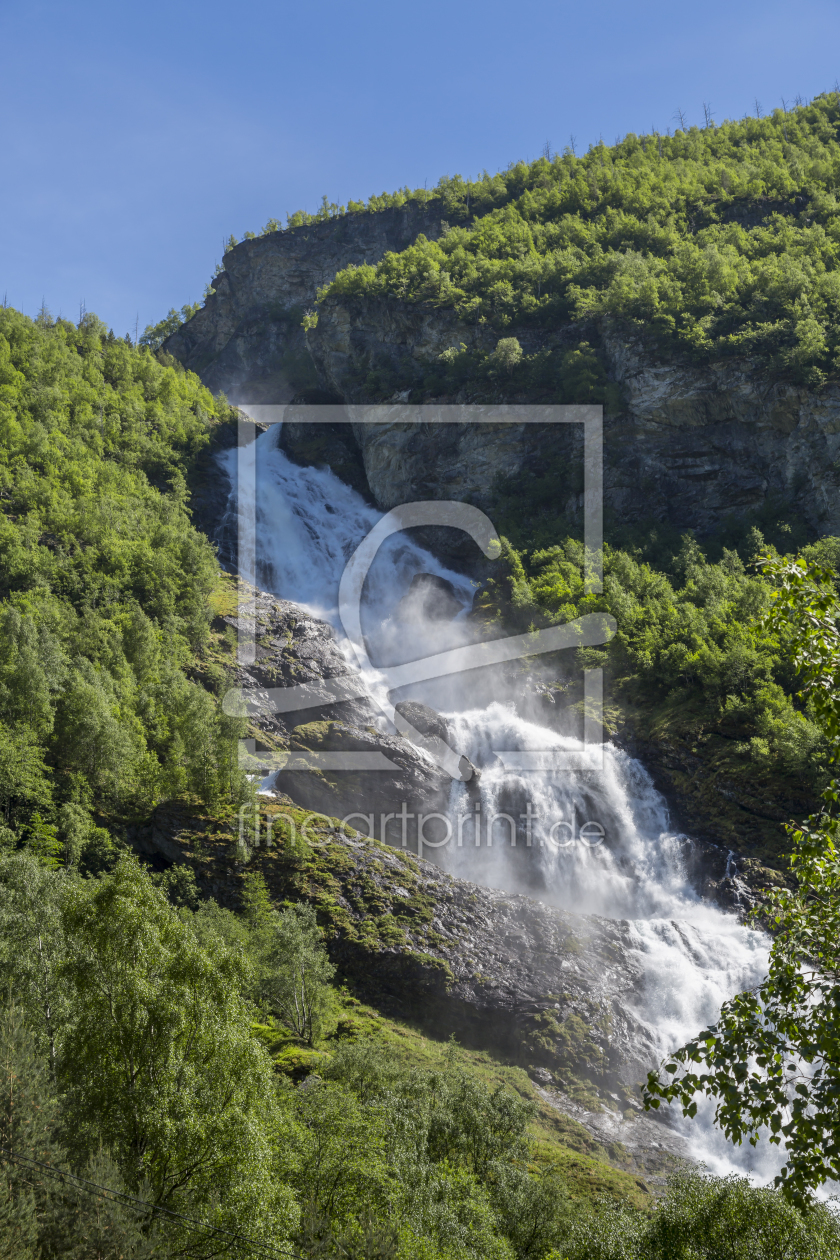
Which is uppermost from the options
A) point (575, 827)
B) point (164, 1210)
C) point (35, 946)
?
point (35, 946)

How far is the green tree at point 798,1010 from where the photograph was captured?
529 cm

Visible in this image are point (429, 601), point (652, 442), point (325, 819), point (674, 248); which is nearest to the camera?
point (325, 819)

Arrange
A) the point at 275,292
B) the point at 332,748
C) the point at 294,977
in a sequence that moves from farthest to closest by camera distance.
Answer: the point at 275,292, the point at 332,748, the point at 294,977

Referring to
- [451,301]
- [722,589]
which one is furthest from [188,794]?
[451,301]

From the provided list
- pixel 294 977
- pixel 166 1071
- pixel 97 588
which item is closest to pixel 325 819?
pixel 294 977

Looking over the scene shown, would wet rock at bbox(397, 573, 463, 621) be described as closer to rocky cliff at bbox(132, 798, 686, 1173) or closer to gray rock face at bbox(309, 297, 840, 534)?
gray rock face at bbox(309, 297, 840, 534)

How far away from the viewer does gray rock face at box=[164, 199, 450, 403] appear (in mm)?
110500

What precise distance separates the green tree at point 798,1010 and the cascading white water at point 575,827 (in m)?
25.2

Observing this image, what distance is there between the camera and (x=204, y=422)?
7844 centimetres

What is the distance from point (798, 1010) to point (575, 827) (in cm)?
3638

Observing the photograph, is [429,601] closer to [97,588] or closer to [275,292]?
[97,588]

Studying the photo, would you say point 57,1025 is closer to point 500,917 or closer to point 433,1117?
point 433,1117

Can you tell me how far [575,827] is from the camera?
136ft

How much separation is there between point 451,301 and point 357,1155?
75.6 meters
